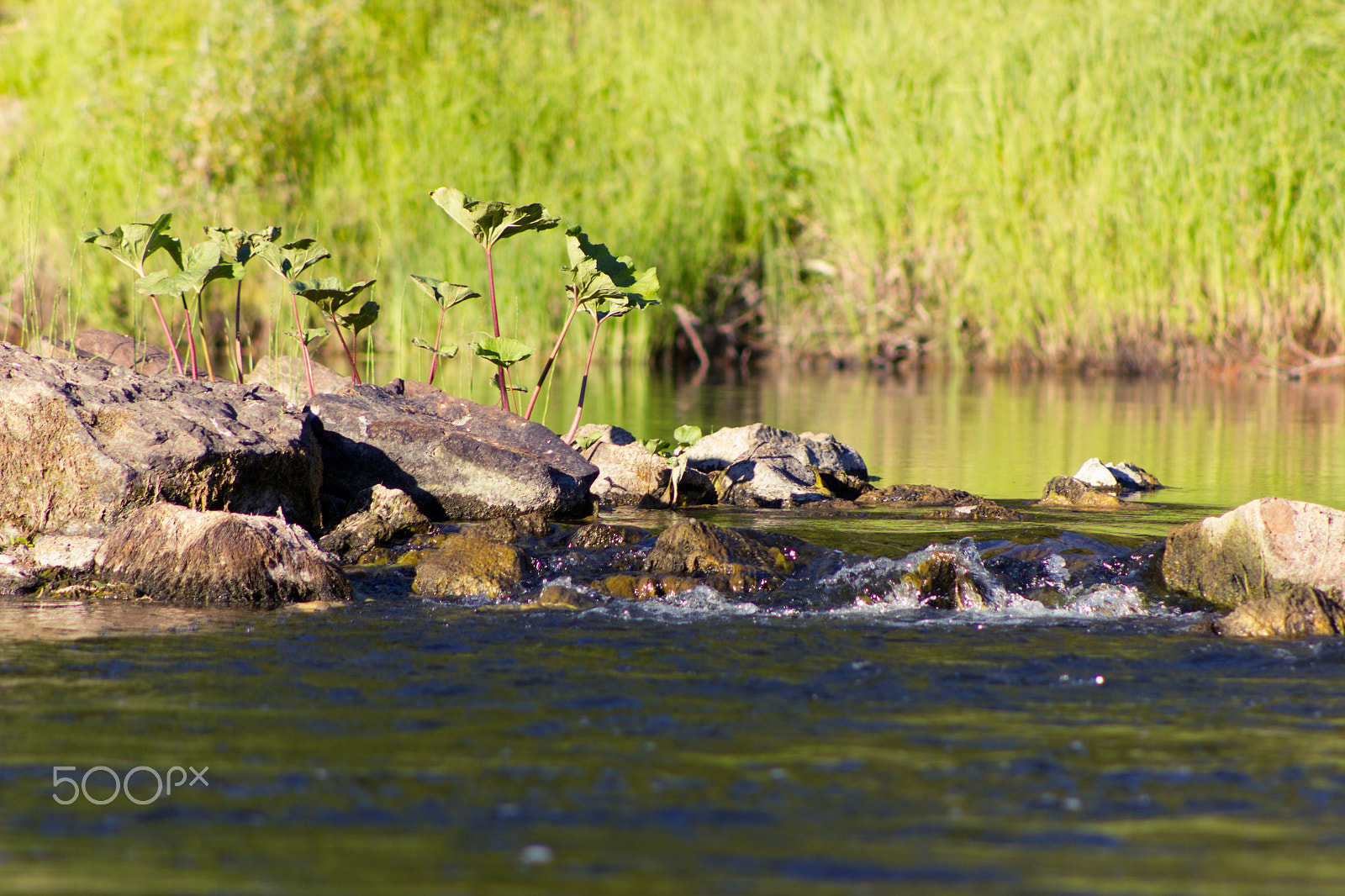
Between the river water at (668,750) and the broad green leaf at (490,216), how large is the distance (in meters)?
2.76

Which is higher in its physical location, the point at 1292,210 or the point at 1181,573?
the point at 1292,210

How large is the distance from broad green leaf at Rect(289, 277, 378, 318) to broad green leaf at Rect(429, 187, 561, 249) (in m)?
0.57

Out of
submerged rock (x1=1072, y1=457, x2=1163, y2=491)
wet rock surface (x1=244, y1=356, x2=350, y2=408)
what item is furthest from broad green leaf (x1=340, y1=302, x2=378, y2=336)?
submerged rock (x1=1072, y1=457, x2=1163, y2=491)

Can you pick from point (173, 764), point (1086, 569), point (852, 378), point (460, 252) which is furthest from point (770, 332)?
point (173, 764)

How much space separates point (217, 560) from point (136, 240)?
2.59 meters

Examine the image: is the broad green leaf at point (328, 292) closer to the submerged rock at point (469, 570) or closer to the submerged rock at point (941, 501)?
the submerged rock at point (469, 570)

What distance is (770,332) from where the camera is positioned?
58.6 feet

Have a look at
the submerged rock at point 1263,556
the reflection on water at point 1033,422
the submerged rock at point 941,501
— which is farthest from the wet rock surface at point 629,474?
the submerged rock at point 1263,556

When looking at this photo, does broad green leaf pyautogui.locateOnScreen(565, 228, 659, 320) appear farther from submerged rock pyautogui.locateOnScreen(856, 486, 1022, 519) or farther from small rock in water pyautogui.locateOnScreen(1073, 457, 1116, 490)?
small rock in water pyautogui.locateOnScreen(1073, 457, 1116, 490)

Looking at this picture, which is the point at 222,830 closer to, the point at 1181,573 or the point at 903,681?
the point at 903,681

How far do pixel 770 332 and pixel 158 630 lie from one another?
1394cm

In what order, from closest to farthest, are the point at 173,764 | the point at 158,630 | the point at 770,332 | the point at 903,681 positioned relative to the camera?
the point at 173,764, the point at 903,681, the point at 158,630, the point at 770,332

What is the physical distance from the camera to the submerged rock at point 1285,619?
4340 millimetres

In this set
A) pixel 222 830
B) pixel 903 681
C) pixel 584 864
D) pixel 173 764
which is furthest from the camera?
pixel 903 681
